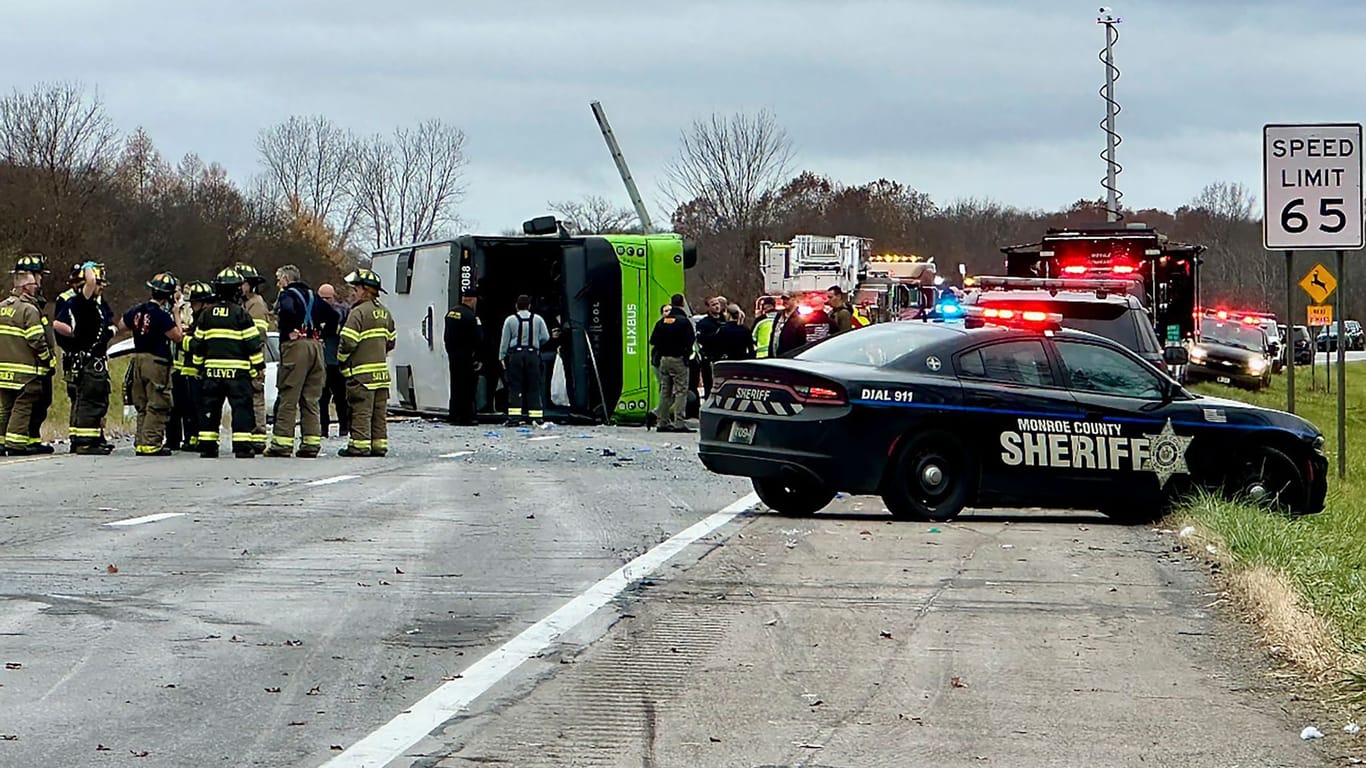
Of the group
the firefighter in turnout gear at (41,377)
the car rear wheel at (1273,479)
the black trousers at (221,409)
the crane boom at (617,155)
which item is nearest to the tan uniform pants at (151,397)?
the black trousers at (221,409)

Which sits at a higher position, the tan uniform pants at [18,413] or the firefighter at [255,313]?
the firefighter at [255,313]

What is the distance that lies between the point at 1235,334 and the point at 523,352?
31.8 meters

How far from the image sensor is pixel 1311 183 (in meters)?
16.6

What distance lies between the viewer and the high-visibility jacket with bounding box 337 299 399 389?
19.1 m

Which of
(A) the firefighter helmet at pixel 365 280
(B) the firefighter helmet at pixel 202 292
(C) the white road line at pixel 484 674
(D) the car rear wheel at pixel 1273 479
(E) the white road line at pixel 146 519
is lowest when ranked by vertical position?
(C) the white road line at pixel 484 674

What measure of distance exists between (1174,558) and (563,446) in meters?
10.8

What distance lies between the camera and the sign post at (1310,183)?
16531 millimetres

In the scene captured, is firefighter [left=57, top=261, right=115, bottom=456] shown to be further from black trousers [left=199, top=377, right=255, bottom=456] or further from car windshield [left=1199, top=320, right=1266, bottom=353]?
car windshield [left=1199, top=320, right=1266, bottom=353]

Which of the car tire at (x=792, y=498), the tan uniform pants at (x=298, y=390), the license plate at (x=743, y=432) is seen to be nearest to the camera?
the license plate at (x=743, y=432)

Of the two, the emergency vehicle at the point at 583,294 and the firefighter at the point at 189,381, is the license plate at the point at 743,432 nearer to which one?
the firefighter at the point at 189,381

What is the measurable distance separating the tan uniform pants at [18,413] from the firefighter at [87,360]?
40 cm

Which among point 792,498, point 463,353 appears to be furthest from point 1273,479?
point 463,353

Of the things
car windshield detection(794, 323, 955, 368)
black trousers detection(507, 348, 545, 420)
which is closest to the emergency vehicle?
black trousers detection(507, 348, 545, 420)

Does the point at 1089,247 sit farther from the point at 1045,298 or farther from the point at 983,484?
the point at 983,484
